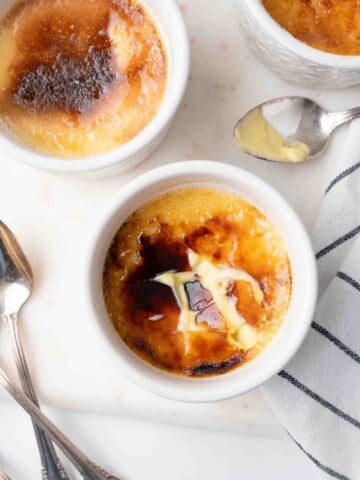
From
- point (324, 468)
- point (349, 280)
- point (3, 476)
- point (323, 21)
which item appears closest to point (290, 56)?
point (323, 21)

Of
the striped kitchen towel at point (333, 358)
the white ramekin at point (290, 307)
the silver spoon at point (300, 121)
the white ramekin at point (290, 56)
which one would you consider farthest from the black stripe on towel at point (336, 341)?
the white ramekin at point (290, 56)

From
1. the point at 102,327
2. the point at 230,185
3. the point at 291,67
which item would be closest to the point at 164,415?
the point at 102,327

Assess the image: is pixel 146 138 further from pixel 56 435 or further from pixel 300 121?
pixel 56 435

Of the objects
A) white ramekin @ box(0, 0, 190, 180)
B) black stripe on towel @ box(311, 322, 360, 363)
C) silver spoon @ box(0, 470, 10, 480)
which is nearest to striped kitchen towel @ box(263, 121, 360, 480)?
black stripe on towel @ box(311, 322, 360, 363)

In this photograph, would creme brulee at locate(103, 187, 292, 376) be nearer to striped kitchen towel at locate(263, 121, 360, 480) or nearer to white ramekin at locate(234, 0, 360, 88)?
striped kitchen towel at locate(263, 121, 360, 480)

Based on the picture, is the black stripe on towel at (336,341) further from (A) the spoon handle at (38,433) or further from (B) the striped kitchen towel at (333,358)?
(A) the spoon handle at (38,433)

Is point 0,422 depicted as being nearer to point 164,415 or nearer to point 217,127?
point 164,415
